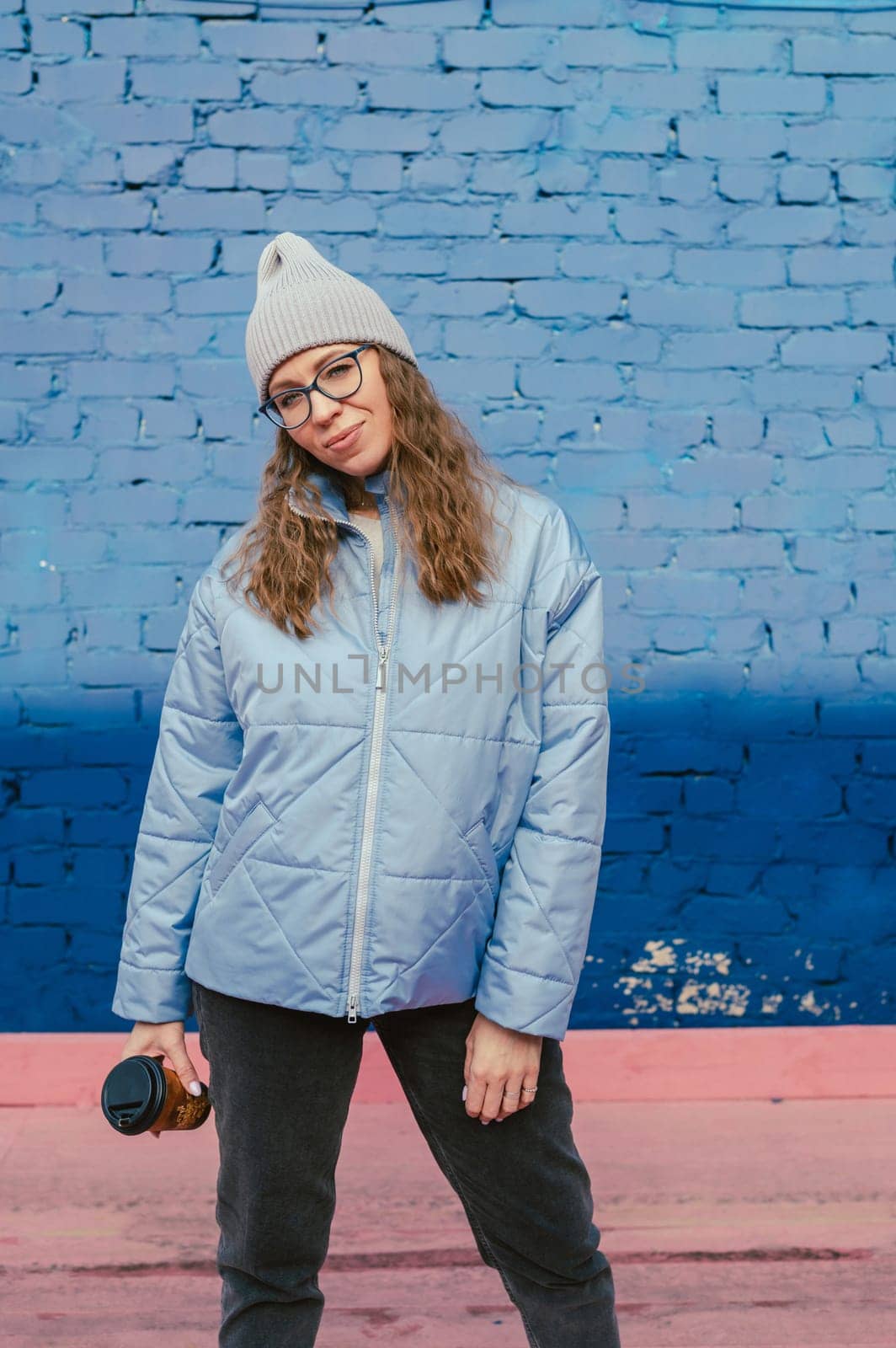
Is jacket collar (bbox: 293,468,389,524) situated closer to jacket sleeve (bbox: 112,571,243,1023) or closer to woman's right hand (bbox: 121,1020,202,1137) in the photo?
jacket sleeve (bbox: 112,571,243,1023)

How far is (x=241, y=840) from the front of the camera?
1.59 m

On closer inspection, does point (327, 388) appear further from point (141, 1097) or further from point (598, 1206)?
point (598, 1206)

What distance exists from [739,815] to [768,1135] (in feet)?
2.72

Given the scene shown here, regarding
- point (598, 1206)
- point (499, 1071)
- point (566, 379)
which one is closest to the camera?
point (499, 1071)

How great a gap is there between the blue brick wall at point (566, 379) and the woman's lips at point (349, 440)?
1.54 m

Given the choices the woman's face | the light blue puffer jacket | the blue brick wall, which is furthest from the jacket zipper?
the blue brick wall

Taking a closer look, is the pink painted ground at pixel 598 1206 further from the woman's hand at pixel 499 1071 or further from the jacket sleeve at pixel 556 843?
the jacket sleeve at pixel 556 843

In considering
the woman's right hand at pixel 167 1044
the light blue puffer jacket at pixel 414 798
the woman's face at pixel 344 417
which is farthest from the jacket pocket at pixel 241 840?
the woman's face at pixel 344 417

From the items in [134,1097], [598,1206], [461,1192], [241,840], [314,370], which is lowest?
[598,1206]

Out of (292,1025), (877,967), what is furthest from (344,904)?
(877,967)

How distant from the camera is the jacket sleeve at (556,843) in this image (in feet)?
5.00

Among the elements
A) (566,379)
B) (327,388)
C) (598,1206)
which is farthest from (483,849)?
(566,379)

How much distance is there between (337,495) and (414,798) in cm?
50

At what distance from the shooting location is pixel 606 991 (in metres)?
3.21
